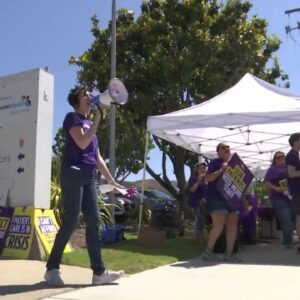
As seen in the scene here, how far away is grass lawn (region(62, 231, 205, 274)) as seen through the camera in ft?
22.3

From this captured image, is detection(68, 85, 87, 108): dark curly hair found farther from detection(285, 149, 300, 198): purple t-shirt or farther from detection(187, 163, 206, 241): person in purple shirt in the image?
detection(187, 163, 206, 241): person in purple shirt

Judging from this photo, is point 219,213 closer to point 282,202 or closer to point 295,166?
point 295,166

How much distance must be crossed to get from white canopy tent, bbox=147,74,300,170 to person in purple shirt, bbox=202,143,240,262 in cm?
152

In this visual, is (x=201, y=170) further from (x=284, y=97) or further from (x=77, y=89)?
(x=77, y=89)

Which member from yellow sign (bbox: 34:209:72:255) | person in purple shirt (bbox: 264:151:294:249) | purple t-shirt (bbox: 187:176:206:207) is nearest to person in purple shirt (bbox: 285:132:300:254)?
person in purple shirt (bbox: 264:151:294:249)

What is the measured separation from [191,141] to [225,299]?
7.94m

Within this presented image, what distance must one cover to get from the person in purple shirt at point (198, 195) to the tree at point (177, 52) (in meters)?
5.81

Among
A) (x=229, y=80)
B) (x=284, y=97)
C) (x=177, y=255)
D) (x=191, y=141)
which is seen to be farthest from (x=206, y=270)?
(x=229, y=80)

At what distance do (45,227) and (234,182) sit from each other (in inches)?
113

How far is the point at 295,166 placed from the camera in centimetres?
825

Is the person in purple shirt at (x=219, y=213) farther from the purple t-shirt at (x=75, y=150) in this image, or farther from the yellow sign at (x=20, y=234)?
the purple t-shirt at (x=75, y=150)

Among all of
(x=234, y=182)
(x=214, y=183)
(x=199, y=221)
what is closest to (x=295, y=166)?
(x=234, y=182)

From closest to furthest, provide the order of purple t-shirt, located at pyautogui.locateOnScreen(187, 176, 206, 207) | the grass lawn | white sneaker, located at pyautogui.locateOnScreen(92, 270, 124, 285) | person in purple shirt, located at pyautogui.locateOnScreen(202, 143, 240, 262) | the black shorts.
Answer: white sneaker, located at pyautogui.locateOnScreen(92, 270, 124, 285) < the grass lawn < person in purple shirt, located at pyautogui.locateOnScreen(202, 143, 240, 262) < the black shorts < purple t-shirt, located at pyautogui.locateOnScreen(187, 176, 206, 207)

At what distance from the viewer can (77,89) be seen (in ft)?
18.1
